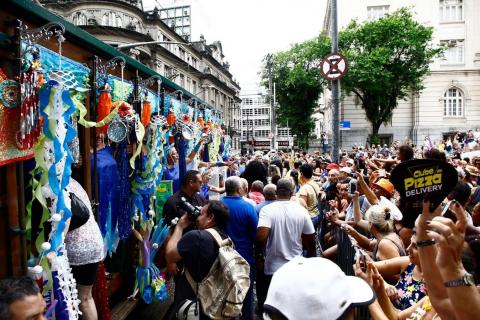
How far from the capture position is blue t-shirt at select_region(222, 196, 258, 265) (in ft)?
15.3

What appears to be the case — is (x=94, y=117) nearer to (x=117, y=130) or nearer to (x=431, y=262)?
(x=117, y=130)

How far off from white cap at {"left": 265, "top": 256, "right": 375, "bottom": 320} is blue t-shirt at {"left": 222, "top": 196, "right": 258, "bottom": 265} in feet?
9.78

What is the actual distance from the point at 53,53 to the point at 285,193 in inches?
116

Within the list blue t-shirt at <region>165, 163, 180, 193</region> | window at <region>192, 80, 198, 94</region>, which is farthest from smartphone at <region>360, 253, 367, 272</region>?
window at <region>192, 80, 198, 94</region>

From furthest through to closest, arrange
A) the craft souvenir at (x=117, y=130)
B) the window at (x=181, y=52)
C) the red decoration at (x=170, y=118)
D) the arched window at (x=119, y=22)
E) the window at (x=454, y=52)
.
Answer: the window at (x=181, y=52) → the window at (x=454, y=52) → the arched window at (x=119, y=22) → the red decoration at (x=170, y=118) → the craft souvenir at (x=117, y=130)

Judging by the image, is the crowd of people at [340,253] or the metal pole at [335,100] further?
the metal pole at [335,100]

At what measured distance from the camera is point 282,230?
478 centimetres

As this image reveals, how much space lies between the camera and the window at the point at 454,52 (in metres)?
34.2

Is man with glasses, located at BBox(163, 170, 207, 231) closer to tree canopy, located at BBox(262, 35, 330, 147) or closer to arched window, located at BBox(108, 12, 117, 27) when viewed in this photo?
arched window, located at BBox(108, 12, 117, 27)

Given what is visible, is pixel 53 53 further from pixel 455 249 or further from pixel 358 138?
pixel 358 138

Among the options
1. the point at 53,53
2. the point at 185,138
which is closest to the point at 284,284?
the point at 53,53

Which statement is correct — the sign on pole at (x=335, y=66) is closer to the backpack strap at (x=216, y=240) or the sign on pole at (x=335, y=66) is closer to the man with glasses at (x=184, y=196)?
the man with glasses at (x=184, y=196)

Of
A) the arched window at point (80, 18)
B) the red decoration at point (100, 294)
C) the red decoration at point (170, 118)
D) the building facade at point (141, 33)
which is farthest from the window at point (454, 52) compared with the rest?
the red decoration at point (100, 294)

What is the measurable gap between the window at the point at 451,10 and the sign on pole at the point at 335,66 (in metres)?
30.8
